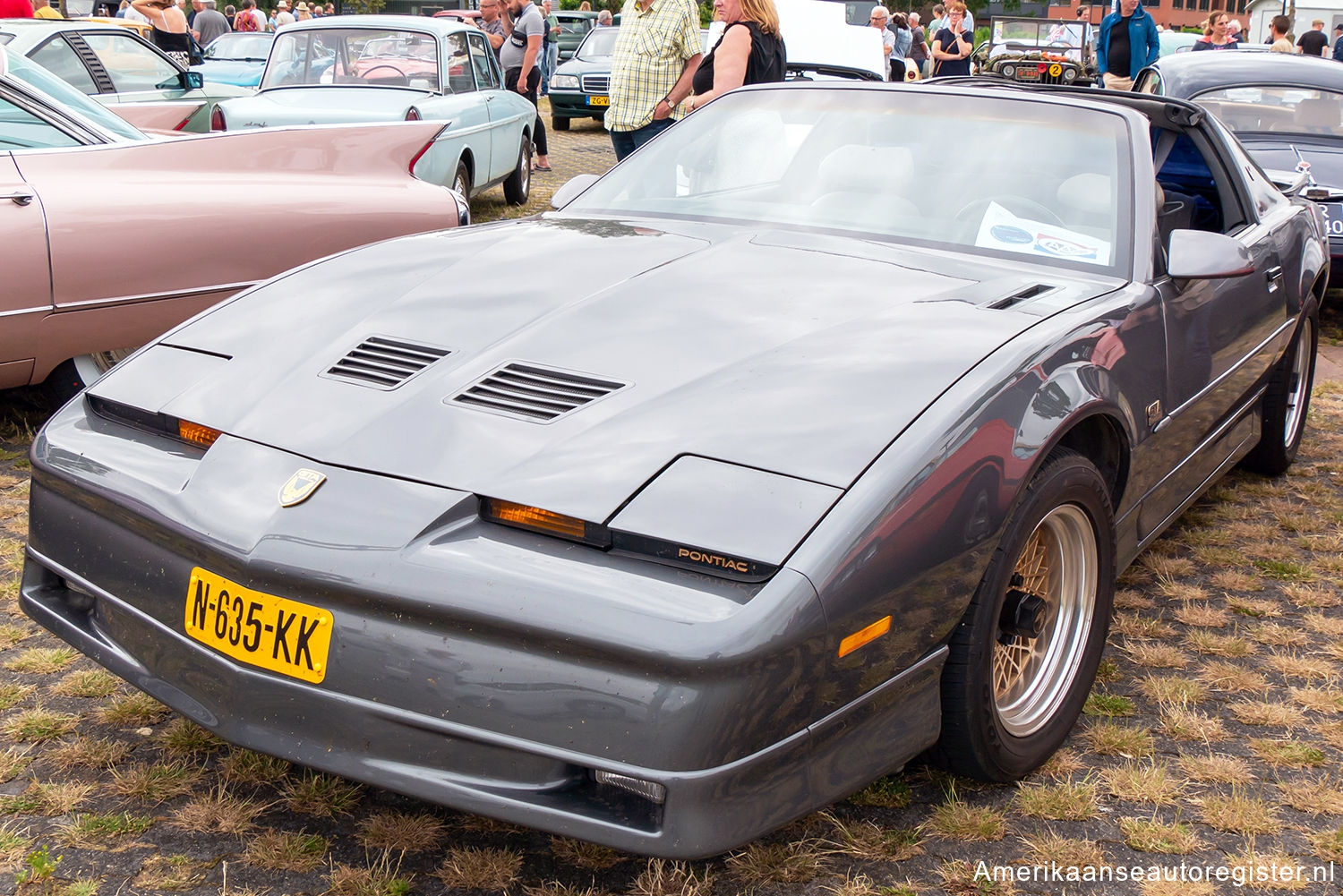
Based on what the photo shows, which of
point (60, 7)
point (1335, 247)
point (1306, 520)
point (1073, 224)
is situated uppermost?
point (60, 7)

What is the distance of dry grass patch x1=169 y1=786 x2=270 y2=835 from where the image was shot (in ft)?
7.24

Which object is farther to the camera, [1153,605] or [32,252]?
[32,252]

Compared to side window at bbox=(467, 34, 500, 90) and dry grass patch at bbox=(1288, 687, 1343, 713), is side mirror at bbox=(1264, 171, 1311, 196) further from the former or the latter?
side window at bbox=(467, 34, 500, 90)

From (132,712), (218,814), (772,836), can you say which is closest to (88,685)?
(132,712)

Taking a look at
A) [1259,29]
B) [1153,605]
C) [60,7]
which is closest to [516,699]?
[1153,605]

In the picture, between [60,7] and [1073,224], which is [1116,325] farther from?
[60,7]

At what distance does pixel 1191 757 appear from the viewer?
2598 mm

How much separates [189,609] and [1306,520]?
145 inches

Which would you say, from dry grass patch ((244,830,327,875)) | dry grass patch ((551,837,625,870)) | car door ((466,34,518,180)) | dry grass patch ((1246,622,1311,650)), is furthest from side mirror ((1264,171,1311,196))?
car door ((466,34,518,180))

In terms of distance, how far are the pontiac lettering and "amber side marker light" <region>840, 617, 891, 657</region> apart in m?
0.20

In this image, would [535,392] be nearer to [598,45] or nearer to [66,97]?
[66,97]

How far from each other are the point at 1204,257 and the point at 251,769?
2.43 m

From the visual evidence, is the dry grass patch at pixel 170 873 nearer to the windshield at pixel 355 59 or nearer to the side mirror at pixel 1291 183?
the side mirror at pixel 1291 183

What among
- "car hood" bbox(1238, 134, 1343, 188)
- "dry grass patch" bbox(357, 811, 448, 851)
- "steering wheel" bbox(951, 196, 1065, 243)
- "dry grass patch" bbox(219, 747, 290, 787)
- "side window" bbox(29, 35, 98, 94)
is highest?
"side window" bbox(29, 35, 98, 94)
